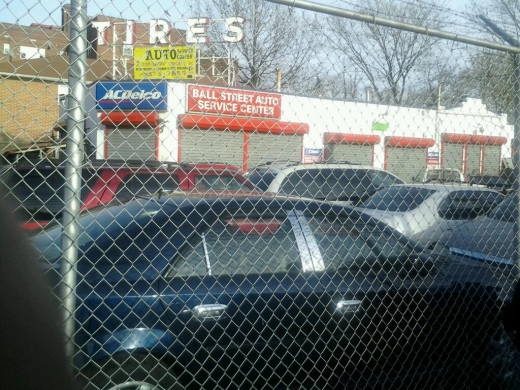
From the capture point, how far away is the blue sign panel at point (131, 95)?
2932 mm

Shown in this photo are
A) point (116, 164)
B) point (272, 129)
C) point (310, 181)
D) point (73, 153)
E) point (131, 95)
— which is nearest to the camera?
point (73, 153)

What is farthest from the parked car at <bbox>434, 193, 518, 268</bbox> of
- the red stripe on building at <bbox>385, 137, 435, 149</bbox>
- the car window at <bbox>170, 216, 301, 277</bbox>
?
the car window at <bbox>170, 216, 301, 277</bbox>

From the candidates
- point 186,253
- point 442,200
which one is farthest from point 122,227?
point 442,200

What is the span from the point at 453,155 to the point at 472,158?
1.17 feet

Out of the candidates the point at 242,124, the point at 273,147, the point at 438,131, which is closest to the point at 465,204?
the point at 438,131

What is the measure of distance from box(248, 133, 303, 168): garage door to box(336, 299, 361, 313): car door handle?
95 cm

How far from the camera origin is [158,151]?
10.6 feet

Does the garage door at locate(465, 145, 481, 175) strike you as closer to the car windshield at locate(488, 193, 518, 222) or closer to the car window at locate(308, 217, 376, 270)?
the car window at locate(308, 217, 376, 270)

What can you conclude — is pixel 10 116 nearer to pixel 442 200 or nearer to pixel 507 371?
pixel 507 371

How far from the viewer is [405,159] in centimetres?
422

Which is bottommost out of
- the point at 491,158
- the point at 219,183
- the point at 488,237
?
the point at 488,237

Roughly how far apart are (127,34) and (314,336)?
2.04m

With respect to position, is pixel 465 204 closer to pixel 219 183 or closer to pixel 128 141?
pixel 219 183

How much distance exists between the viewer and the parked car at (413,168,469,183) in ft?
15.2
